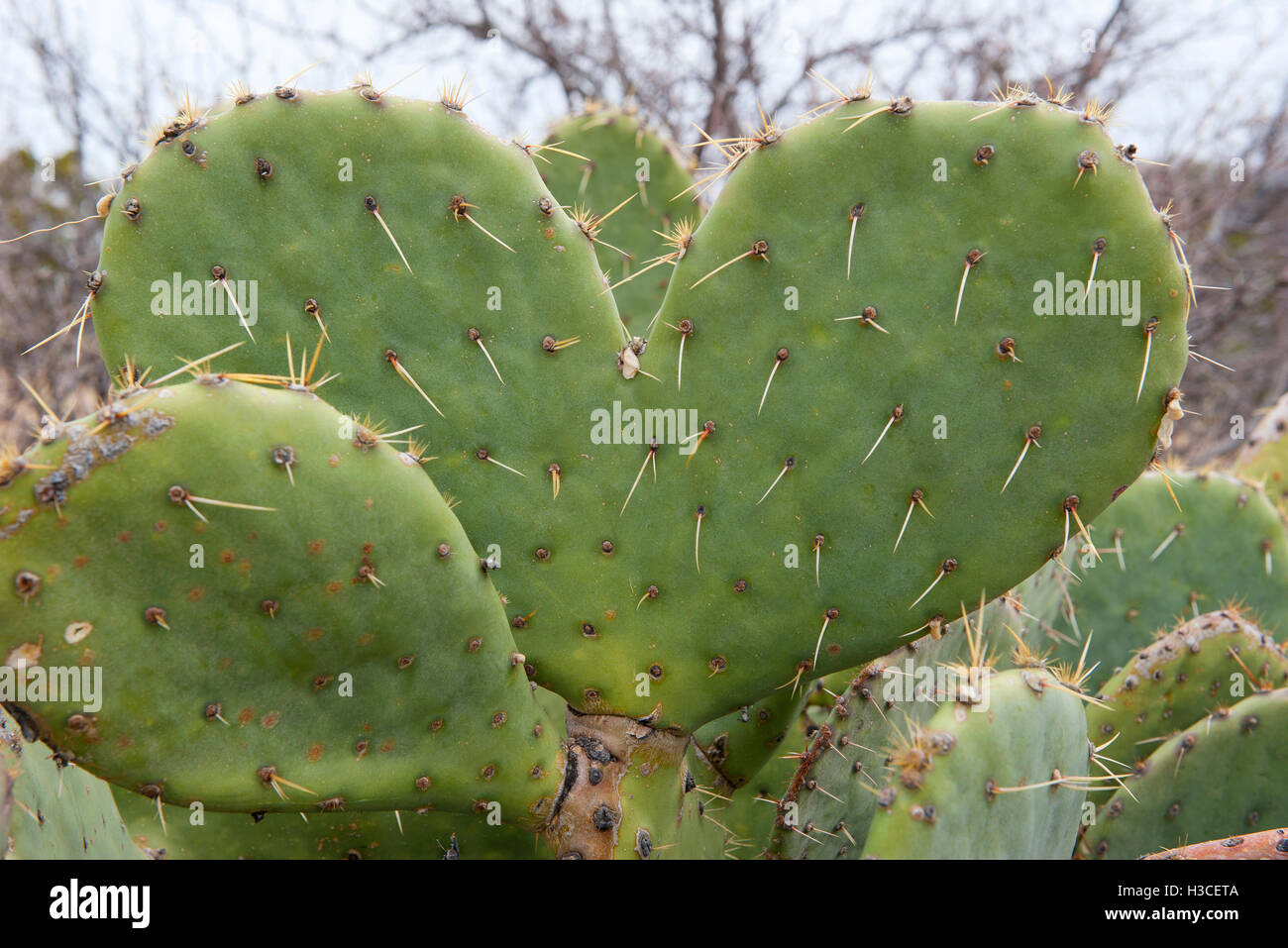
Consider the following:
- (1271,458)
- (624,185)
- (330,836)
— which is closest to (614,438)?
(330,836)

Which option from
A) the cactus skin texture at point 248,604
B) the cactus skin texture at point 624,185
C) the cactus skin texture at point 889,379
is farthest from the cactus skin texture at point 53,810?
the cactus skin texture at point 624,185

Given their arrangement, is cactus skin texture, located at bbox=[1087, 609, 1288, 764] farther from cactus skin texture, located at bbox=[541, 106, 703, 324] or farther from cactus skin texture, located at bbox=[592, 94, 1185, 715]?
cactus skin texture, located at bbox=[541, 106, 703, 324]

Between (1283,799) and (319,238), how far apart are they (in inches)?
70.6

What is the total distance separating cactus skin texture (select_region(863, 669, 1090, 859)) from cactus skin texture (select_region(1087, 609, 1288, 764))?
71 centimetres

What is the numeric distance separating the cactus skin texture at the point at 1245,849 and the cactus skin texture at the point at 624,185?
4.95 ft

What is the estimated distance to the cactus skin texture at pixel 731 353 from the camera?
4.18 ft

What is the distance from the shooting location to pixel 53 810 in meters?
1.29

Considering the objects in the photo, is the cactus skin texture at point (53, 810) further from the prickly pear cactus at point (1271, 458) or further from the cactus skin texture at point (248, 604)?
the prickly pear cactus at point (1271, 458)

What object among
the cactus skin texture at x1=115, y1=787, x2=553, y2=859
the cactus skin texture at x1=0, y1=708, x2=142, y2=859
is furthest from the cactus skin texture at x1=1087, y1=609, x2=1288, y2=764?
the cactus skin texture at x1=0, y1=708, x2=142, y2=859

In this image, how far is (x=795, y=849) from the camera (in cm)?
157

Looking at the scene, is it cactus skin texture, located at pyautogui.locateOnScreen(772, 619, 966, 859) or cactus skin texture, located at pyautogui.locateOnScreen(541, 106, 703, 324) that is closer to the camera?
cactus skin texture, located at pyautogui.locateOnScreen(772, 619, 966, 859)

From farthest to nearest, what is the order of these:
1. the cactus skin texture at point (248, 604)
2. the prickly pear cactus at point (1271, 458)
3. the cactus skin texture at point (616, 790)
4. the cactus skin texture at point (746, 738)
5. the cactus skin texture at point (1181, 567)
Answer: the prickly pear cactus at point (1271, 458)
the cactus skin texture at point (1181, 567)
the cactus skin texture at point (746, 738)
the cactus skin texture at point (616, 790)
the cactus skin texture at point (248, 604)

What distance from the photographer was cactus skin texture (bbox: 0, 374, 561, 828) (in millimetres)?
968

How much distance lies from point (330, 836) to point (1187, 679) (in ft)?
5.20
